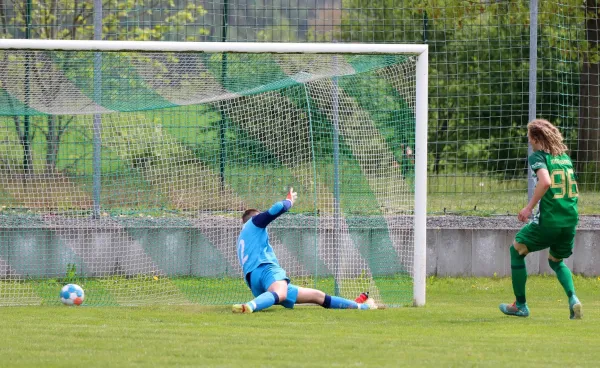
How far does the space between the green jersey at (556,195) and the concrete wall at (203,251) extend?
263 centimetres

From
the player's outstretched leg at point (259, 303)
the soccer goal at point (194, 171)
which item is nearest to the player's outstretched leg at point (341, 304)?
the player's outstretched leg at point (259, 303)

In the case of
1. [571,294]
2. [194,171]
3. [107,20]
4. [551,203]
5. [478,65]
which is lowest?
[571,294]

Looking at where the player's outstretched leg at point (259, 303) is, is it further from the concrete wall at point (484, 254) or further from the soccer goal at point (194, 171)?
the concrete wall at point (484, 254)

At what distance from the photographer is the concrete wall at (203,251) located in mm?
11547

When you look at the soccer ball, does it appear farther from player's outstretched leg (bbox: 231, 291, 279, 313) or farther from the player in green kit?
the player in green kit

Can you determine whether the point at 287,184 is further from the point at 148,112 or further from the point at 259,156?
the point at 148,112

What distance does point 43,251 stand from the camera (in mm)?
11602

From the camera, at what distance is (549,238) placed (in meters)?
8.74

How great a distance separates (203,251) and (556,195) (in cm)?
479

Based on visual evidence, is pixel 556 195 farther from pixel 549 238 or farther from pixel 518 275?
pixel 518 275

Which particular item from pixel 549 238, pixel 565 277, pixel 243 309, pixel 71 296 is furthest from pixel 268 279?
pixel 565 277

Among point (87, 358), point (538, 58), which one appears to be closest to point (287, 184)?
point (538, 58)

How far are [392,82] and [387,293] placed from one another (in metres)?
2.28

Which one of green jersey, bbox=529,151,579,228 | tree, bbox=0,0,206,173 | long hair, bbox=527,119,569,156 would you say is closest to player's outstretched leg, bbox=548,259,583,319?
green jersey, bbox=529,151,579,228
